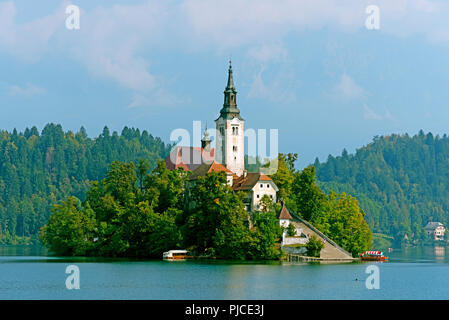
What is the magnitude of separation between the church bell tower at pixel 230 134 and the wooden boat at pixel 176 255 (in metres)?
19.5

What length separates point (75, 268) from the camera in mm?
76500

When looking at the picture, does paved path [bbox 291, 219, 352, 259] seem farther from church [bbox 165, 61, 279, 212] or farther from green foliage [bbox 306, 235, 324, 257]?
church [bbox 165, 61, 279, 212]

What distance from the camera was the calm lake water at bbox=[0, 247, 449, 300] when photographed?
54.5 m

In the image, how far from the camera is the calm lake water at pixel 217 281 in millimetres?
54500

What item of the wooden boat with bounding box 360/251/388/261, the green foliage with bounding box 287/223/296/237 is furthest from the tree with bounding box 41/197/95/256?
the wooden boat with bounding box 360/251/388/261

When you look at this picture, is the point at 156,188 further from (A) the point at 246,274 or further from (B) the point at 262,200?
(A) the point at 246,274

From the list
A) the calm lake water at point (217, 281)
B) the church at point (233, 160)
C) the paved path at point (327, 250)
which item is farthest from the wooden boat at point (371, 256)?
the church at point (233, 160)

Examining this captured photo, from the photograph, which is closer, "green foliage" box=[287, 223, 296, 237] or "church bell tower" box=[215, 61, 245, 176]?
"green foliage" box=[287, 223, 296, 237]

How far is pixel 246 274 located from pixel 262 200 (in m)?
29.0

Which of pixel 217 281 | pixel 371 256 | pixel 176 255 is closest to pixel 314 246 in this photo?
pixel 371 256

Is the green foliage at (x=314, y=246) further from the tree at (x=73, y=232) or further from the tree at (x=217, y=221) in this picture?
the tree at (x=73, y=232)

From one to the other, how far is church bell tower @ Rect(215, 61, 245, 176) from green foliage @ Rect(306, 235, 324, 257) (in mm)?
23398

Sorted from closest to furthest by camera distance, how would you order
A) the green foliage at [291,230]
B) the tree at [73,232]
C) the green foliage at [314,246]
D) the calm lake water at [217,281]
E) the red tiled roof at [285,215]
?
the calm lake water at [217,281], the green foliage at [314,246], the green foliage at [291,230], the red tiled roof at [285,215], the tree at [73,232]

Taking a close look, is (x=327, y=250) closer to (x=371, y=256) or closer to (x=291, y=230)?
(x=291, y=230)
